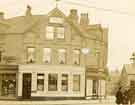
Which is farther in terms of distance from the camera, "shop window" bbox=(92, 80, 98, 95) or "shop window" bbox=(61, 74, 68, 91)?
"shop window" bbox=(92, 80, 98, 95)

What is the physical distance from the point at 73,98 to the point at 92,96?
1.75m

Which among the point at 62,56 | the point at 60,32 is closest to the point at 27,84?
the point at 62,56

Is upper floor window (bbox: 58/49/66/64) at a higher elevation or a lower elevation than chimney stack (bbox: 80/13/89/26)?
lower

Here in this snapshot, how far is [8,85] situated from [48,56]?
14.3ft

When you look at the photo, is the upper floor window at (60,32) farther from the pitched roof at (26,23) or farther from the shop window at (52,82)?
the shop window at (52,82)

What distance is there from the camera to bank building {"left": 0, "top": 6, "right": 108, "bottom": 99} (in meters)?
39.4

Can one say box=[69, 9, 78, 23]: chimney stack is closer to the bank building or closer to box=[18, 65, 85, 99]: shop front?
the bank building

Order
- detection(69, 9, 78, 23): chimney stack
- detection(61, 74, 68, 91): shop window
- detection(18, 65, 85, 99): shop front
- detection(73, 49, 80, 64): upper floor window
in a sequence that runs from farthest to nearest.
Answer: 1. detection(69, 9, 78, 23): chimney stack
2. detection(73, 49, 80, 64): upper floor window
3. detection(61, 74, 68, 91): shop window
4. detection(18, 65, 85, 99): shop front

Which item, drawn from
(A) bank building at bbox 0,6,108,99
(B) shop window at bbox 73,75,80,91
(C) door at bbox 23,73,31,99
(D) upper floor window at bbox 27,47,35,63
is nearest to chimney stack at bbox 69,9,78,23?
(A) bank building at bbox 0,6,108,99

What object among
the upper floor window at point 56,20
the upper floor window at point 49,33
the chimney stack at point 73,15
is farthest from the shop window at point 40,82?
the chimney stack at point 73,15

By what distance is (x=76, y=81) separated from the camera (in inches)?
1602

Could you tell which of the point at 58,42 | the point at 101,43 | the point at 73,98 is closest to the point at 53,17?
the point at 58,42

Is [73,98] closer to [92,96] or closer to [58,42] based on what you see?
[92,96]

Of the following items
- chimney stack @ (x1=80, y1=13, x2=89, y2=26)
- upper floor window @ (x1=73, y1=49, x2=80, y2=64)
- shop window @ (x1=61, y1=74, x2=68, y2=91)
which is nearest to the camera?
shop window @ (x1=61, y1=74, x2=68, y2=91)
